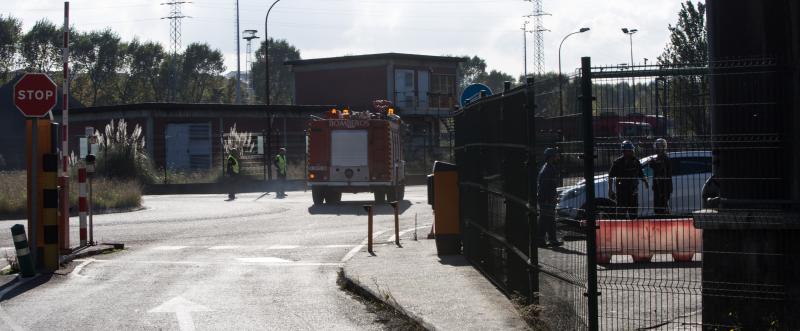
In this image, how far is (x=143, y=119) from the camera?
51906mm

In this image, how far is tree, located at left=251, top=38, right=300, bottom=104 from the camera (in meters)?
142

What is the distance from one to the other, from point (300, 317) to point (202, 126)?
44866 millimetres

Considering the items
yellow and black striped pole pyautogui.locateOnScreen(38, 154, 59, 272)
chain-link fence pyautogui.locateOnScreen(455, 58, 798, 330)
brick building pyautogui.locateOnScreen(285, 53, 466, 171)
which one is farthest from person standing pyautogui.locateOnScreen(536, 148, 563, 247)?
brick building pyautogui.locateOnScreen(285, 53, 466, 171)

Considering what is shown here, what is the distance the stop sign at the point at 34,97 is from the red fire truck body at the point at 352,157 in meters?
15.2

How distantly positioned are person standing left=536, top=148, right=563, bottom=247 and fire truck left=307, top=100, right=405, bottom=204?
2087cm

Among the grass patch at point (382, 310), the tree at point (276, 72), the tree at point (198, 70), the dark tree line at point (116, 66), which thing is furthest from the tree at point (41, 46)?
the grass patch at point (382, 310)

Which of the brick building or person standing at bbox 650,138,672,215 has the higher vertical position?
the brick building

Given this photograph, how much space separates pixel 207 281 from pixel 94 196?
56.3 feet

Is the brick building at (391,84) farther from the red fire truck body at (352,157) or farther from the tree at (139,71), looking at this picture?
the tree at (139,71)

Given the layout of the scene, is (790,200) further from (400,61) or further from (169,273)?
(400,61)

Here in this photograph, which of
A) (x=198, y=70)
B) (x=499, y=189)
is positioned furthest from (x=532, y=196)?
(x=198, y=70)

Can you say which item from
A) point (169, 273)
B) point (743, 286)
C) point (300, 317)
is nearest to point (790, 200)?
point (743, 286)

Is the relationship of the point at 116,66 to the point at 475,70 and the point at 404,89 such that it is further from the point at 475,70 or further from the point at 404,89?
the point at 475,70

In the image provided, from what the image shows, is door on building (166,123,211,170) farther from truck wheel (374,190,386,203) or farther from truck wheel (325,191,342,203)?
truck wheel (374,190,386,203)
